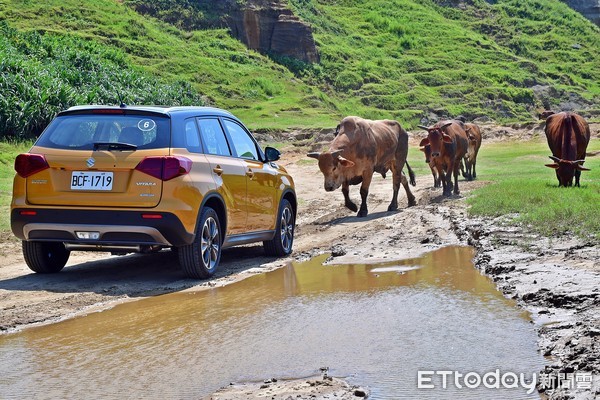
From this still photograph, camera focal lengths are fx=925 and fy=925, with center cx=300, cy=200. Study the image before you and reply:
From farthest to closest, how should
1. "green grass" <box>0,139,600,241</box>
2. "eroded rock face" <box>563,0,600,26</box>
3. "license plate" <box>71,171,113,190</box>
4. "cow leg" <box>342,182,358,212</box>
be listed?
"eroded rock face" <box>563,0,600,26</box> → "cow leg" <box>342,182,358,212</box> → "green grass" <box>0,139,600,241</box> → "license plate" <box>71,171,113,190</box>

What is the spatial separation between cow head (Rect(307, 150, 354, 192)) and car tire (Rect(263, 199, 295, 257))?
4.85 metres

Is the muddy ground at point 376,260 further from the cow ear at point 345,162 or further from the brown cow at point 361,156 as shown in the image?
the cow ear at point 345,162

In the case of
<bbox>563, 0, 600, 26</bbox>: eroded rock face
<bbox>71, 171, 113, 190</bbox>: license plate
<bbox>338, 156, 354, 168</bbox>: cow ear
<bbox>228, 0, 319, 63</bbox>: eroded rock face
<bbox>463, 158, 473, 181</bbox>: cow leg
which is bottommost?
<bbox>463, 158, 473, 181</bbox>: cow leg

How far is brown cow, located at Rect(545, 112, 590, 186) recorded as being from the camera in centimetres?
1864

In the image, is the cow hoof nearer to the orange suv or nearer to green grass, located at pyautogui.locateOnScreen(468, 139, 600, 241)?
green grass, located at pyautogui.locateOnScreen(468, 139, 600, 241)

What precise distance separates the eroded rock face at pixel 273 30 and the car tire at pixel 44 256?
5241 cm

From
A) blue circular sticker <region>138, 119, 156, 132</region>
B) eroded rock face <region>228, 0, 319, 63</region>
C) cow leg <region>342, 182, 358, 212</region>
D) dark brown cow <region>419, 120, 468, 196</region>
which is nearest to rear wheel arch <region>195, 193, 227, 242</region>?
blue circular sticker <region>138, 119, 156, 132</region>

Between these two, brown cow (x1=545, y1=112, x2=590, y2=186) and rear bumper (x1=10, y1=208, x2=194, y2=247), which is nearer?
rear bumper (x1=10, y1=208, x2=194, y2=247)

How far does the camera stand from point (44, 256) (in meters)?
9.96

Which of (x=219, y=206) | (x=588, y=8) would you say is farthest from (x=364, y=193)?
(x=588, y=8)

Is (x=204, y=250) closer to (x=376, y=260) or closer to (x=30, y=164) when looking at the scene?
(x=30, y=164)

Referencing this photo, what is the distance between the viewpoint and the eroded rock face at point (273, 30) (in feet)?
203

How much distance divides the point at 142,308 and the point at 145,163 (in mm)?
1638

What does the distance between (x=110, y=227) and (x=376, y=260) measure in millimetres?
3498
